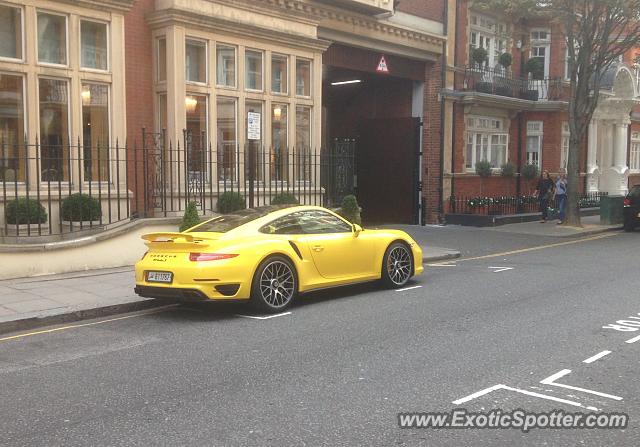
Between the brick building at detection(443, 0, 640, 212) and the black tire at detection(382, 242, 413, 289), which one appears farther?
the brick building at detection(443, 0, 640, 212)

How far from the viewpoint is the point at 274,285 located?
28.2 ft

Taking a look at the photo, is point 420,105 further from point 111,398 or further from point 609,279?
point 111,398

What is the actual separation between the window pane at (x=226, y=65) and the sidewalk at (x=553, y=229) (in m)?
9.87

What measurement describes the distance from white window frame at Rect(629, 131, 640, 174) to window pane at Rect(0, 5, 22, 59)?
98.3 feet

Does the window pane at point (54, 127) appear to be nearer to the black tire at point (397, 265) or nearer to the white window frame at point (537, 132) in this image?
the black tire at point (397, 265)

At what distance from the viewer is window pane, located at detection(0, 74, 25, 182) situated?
11500mm

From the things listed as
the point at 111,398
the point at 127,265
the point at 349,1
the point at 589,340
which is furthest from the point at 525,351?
the point at 349,1

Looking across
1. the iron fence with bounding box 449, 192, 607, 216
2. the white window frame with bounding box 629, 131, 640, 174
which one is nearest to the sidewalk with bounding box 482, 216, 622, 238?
the iron fence with bounding box 449, 192, 607, 216

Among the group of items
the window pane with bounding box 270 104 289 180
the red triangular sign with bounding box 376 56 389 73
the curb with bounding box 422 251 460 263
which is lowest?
the curb with bounding box 422 251 460 263

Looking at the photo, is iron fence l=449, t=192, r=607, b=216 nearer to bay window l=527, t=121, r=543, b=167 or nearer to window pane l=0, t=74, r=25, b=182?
bay window l=527, t=121, r=543, b=167

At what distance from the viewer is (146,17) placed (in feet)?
44.4

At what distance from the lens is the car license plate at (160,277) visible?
816cm

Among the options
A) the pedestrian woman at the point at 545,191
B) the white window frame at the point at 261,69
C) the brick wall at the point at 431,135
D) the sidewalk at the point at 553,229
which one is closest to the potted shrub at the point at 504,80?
the brick wall at the point at 431,135

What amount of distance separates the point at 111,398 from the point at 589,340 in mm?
4808
